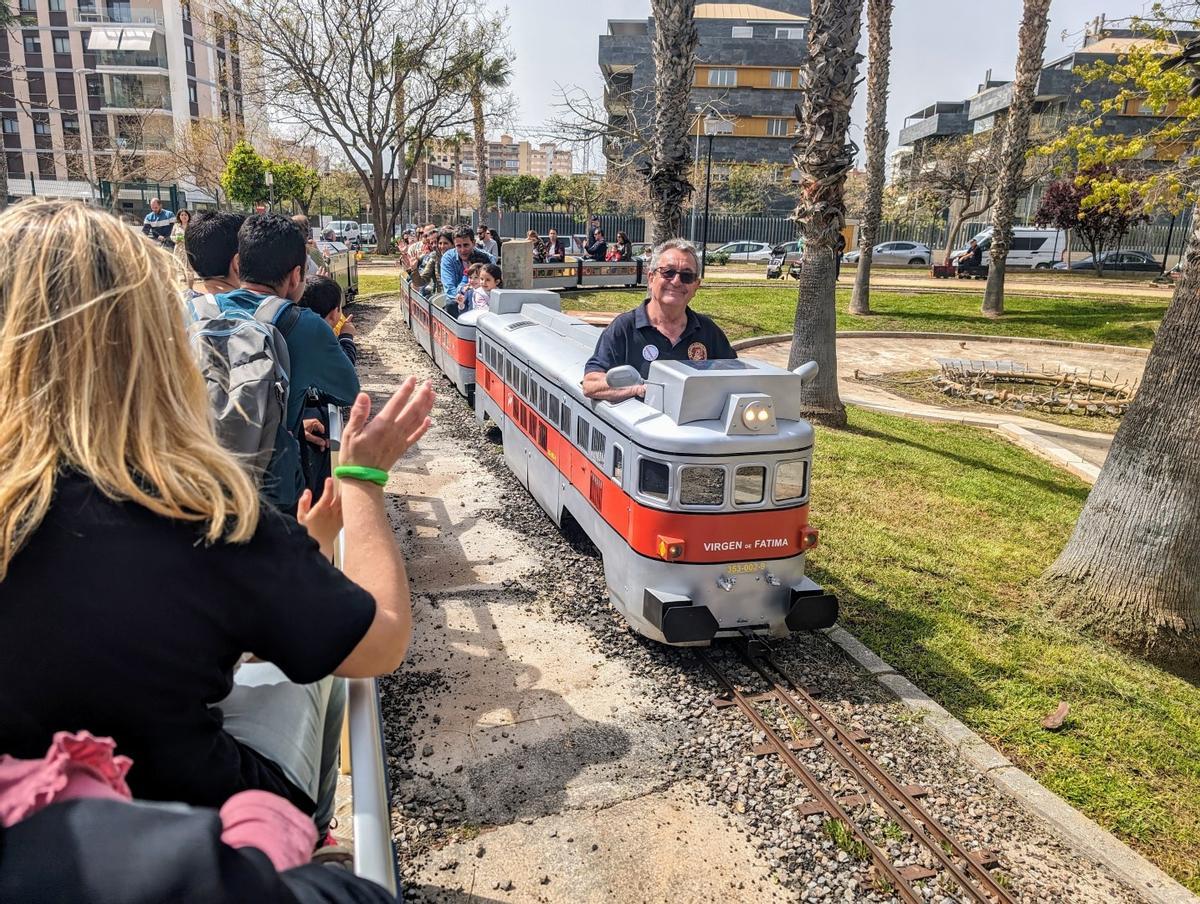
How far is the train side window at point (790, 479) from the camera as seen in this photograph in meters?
6.03

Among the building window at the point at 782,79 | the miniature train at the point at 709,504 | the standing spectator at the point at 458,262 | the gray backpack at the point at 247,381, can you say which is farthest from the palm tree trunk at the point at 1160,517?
the building window at the point at 782,79

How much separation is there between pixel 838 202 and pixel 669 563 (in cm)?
773

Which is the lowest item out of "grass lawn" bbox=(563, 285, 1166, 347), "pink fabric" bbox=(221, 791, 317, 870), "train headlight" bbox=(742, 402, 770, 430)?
"grass lawn" bbox=(563, 285, 1166, 347)

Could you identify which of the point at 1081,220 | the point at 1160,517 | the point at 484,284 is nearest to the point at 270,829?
the point at 1160,517

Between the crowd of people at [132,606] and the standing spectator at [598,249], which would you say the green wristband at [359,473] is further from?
the standing spectator at [598,249]

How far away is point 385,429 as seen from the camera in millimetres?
2217

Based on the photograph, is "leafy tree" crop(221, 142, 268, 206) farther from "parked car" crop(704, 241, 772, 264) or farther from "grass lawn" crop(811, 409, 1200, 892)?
"grass lawn" crop(811, 409, 1200, 892)

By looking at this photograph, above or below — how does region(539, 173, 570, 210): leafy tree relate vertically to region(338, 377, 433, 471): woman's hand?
above

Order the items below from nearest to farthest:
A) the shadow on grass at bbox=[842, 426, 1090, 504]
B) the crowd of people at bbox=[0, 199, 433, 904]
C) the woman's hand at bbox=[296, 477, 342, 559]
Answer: the crowd of people at bbox=[0, 199, 433, 904] < the woman's hand at bbox=[296, 477, 342, 559] < the shadow on grass at bbox=[842, 426, 1090, 504]

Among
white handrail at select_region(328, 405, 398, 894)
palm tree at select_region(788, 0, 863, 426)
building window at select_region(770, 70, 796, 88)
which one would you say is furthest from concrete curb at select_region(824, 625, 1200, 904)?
building window at select_region(770, 70, 796, 88)

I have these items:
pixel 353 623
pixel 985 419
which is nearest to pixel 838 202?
pixel 985 419

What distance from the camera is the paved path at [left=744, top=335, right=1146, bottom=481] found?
42.5 feet

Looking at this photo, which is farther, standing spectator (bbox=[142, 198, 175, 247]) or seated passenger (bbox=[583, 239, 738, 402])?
standing spectator (bbox=[142, 198, 175, 247])

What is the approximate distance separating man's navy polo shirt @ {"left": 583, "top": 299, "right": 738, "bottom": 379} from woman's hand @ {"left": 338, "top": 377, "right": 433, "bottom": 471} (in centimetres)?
457
